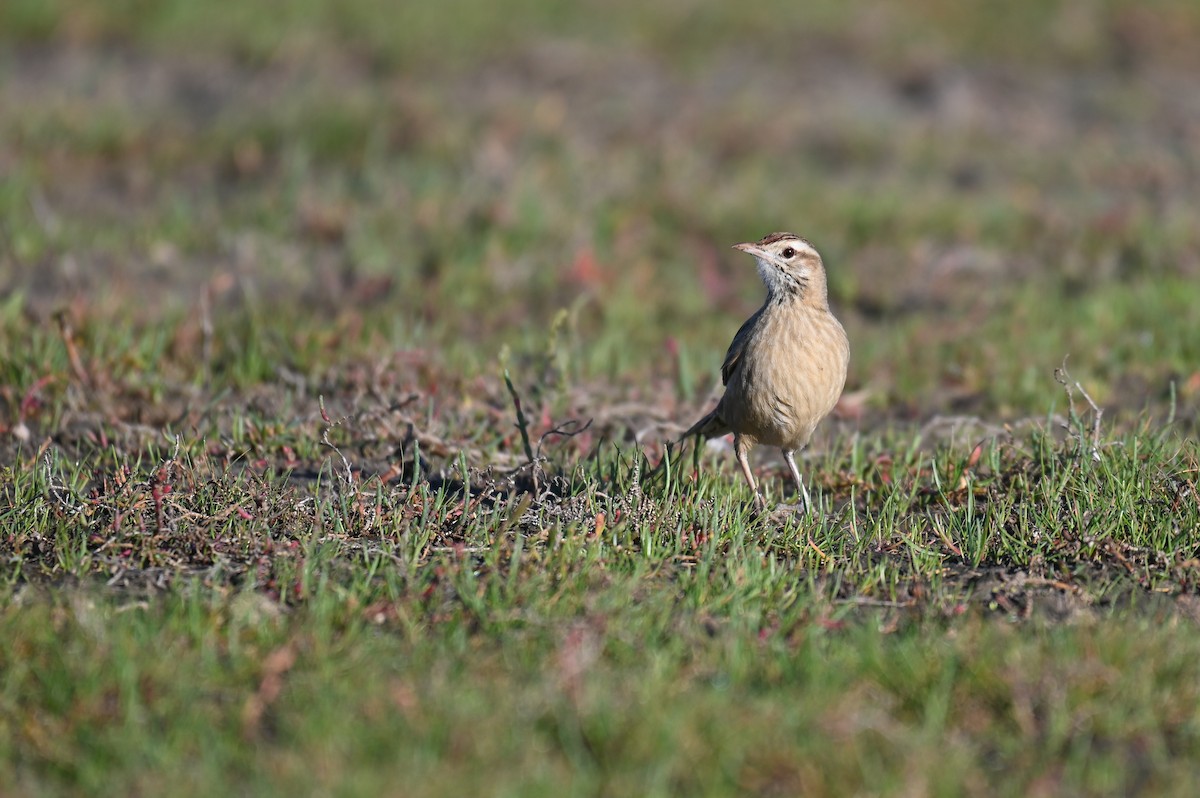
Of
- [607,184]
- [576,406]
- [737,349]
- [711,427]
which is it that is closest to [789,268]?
[737,349]

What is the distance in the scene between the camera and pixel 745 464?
248 inches

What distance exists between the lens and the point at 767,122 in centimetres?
1198

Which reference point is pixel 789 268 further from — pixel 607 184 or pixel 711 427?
pixel 607 184

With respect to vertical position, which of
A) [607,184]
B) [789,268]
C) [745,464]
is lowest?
[745,464]

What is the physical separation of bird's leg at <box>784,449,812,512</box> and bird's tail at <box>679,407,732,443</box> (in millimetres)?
274

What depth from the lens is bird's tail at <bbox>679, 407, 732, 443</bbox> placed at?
6.38 metres

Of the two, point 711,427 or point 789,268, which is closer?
point 789,268

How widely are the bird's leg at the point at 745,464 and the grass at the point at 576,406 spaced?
116mm

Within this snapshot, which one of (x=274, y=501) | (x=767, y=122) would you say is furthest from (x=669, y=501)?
(x=767, y=122)

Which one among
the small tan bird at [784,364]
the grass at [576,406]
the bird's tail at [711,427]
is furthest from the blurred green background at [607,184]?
the small tan bird at [784,364]

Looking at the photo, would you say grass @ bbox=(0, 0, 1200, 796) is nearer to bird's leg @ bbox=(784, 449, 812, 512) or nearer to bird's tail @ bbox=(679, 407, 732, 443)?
bird's leg @ bbox=(784, 449, 812, 512)

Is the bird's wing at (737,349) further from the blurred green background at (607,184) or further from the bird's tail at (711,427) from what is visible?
the blurred green background at (607,184)

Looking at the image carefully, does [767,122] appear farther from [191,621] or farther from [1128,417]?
[191,621]

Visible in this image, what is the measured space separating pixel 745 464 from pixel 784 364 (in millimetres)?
488
